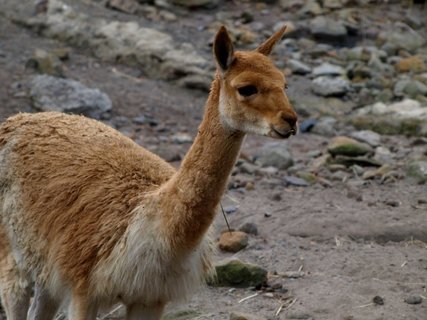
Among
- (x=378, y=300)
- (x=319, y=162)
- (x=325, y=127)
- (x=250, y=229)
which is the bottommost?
(x=325, y=127)

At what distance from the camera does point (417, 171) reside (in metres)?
10.3

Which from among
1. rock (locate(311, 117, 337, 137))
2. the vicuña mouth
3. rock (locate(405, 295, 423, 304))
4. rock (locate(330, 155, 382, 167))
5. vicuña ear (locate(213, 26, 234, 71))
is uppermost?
vicuña ear (locate(213, 26, 234, 71))

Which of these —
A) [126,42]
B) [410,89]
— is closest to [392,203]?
[410,89]

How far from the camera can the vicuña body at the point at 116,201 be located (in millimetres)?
5410

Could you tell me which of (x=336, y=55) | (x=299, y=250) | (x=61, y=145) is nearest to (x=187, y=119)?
(x=336, y=55)

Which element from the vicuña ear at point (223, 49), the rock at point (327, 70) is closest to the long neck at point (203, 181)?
the vicuña ear at point (223, 49)

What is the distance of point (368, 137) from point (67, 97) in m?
4.00

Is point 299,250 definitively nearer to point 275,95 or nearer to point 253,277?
point 253,277

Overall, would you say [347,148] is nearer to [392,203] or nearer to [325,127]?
[325,127]

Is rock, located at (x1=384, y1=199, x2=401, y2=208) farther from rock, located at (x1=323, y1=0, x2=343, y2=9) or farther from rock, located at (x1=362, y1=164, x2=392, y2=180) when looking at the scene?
rock, located at (x1=323, y1=0, x2=343, y2=9)

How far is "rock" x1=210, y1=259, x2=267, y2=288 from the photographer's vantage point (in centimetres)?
758

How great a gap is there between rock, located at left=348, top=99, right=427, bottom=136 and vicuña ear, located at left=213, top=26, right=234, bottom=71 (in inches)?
289

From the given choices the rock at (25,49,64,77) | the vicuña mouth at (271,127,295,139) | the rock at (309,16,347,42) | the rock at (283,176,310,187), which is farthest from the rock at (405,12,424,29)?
the vicuña mouth at (271,127,295,139)

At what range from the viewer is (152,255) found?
5.55 m
